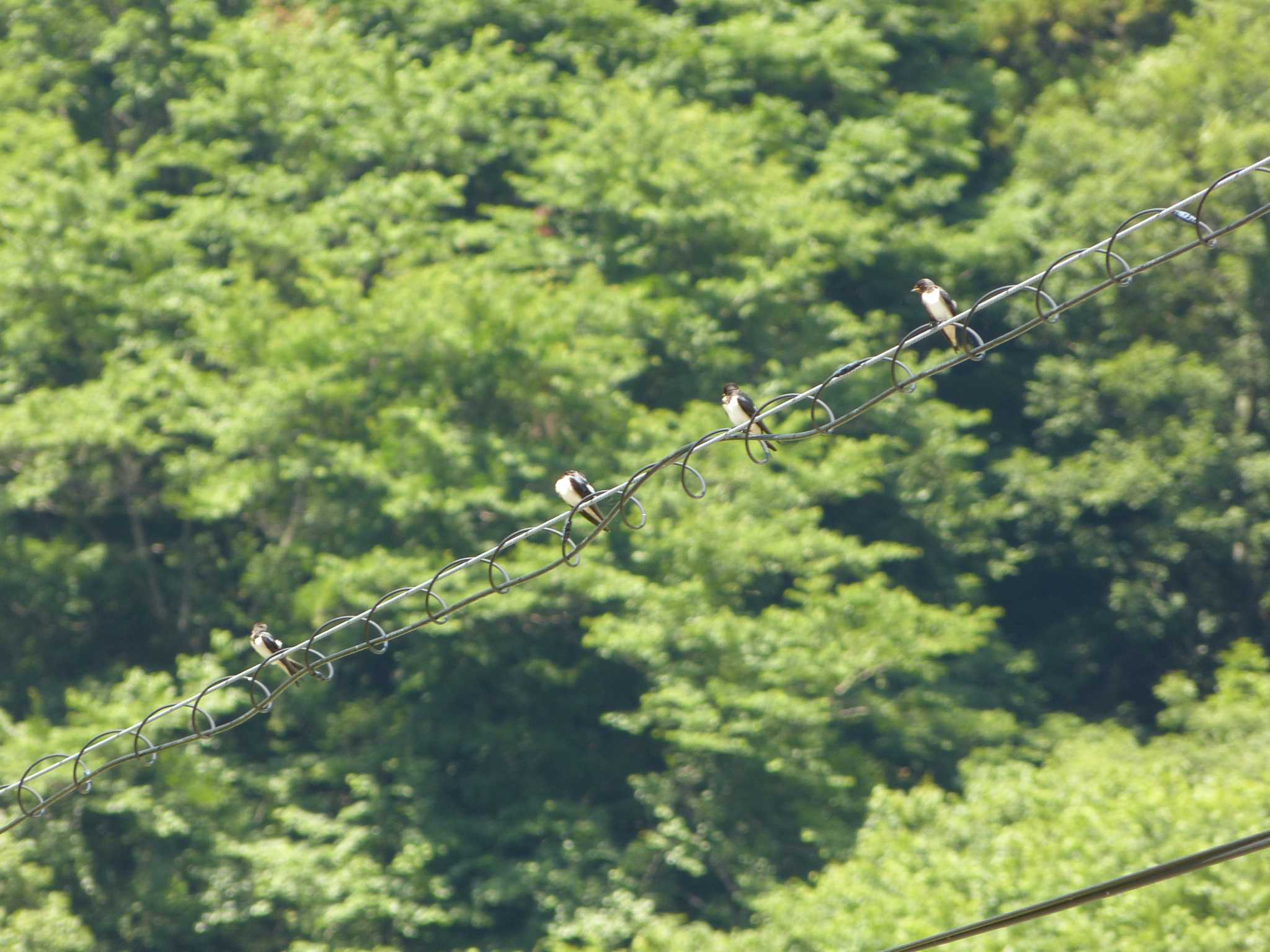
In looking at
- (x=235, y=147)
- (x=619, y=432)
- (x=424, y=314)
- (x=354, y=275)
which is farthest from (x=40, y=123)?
(x=619, y=432)

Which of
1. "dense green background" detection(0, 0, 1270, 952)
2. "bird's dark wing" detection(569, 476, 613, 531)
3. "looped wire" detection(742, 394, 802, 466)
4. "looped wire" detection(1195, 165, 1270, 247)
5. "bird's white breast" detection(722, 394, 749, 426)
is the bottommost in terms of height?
"looped wire" detection(1195, 165, 1270, 247)

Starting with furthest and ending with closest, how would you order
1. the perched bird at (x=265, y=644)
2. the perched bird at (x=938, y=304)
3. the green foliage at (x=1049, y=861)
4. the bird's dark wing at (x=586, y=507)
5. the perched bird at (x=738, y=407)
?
the green foliage at (x=1049, y=861)
the perched bird at (x=265, y=644)
the perched bird at (x=738, y=407)
the perched bird at (x=938, y=304)
the bird's dark wing at (x=586, y=507)

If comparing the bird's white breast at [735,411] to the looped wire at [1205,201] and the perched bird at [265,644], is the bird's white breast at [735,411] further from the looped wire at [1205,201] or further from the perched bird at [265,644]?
the looped wire at [1205,201]

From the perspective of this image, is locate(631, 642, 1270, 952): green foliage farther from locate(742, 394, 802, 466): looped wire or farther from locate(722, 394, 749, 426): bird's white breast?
locate(742, 394, 802, 466): looped wire

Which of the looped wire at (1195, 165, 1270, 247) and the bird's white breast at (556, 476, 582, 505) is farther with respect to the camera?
the bird's white breast at (556, 476, 582, 505)

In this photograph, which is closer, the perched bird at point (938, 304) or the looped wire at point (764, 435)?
the looped wire at point (764, 435)

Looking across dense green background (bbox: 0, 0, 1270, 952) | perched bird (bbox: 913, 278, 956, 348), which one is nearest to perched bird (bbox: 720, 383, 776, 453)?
perched bird (bbox: 913, 278, 956, 348)

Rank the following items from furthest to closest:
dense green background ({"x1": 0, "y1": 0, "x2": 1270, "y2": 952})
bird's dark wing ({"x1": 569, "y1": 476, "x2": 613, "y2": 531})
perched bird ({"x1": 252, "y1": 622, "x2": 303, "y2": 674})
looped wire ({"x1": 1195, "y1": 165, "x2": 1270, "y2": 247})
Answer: dense green background ({"x1": 0, "y1": 0, "x2": 1270, "y2": 952}) < perched bird ({"x1": 252, "y1": 622, "x2": 303, "y2": 674}) < bird's dark wing ({"x1": 569, "y1": 476, "x2": 613, "y2": 531}) < looped wire ({"x1": 1195, "y1": 165, "x2": 1270, "y2": 247})

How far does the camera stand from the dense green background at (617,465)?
18922mm

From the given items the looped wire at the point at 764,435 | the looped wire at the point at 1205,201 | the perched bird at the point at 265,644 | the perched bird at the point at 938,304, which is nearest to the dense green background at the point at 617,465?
the perched bird at the point at 938,304

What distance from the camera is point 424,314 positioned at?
19.9 metres

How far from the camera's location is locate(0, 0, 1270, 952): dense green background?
18922 millimetres

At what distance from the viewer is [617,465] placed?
20203 millimetres

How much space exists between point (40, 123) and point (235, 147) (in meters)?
2.62
